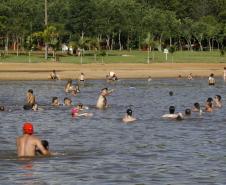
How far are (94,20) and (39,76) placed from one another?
3348 cm

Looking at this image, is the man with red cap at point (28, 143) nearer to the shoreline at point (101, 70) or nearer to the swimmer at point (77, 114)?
the swimmer at point (77, 114)

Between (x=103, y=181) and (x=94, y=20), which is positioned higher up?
(x=94, y=20)

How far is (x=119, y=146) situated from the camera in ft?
76.2

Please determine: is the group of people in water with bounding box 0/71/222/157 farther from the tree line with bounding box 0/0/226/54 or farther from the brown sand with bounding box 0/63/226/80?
the tree line with bounding box 0/0/226/54

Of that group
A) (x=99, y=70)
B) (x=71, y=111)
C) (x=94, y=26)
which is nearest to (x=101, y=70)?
(x=99, y=70)

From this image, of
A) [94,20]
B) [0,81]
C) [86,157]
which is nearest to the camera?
[86,157]

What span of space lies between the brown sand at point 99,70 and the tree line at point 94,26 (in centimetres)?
1061

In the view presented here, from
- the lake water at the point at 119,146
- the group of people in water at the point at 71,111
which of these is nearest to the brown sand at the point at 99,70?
the group of people in water at the point at 71,111

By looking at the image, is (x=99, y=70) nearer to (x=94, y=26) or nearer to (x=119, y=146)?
(x=94, y=26)

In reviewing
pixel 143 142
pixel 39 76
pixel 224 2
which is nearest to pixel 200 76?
pixel 39 76

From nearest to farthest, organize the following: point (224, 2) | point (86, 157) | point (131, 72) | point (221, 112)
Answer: point (86, 157)
point (221, 112)
point (131, 72)
point (224, 2)

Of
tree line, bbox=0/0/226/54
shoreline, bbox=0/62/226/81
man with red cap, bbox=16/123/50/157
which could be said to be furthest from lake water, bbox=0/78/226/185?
tree line, bbox=0/0/226/54

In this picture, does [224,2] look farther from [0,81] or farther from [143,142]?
[143,142]

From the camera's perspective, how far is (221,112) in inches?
1406
